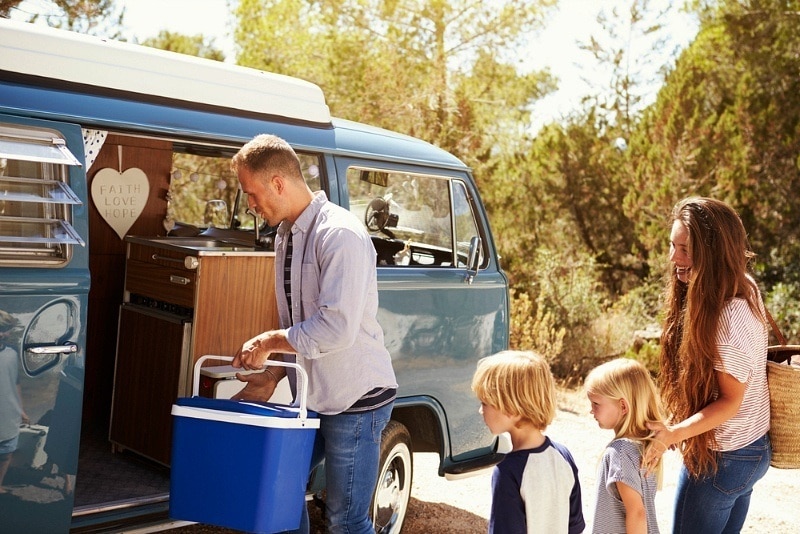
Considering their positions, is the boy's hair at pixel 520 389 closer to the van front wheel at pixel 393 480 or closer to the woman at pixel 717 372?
the woman at pixel 717 372

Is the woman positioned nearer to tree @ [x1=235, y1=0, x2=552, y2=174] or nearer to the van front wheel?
the van front wheel

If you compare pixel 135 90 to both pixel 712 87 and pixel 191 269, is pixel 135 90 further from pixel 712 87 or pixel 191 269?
pixel 712 87

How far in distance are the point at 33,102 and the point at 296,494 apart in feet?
6.00

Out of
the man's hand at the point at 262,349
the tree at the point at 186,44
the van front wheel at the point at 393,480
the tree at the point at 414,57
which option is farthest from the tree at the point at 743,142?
the man's hand at the point at 262,349

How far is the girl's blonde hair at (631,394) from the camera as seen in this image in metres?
3.04

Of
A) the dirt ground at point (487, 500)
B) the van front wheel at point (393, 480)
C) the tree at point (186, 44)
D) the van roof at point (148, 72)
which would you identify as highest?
the tree at point (186, 44)

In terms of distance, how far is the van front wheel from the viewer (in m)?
4.86

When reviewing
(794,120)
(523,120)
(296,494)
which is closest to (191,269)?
(296,494)

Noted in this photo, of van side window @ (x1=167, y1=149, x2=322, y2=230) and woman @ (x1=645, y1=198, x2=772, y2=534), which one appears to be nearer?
woman @ (x1=645, y1=198, x2=772, y2=534)

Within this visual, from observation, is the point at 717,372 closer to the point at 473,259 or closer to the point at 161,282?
the point at 473,259

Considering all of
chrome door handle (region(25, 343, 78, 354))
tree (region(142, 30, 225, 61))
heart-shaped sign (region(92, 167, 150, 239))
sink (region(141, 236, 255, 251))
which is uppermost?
tree (region(142, 30, 225, 61))

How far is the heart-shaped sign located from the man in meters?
2.11

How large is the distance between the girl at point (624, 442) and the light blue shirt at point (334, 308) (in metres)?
0.82

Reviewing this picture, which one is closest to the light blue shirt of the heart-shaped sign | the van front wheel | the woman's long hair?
the woman's long hair
